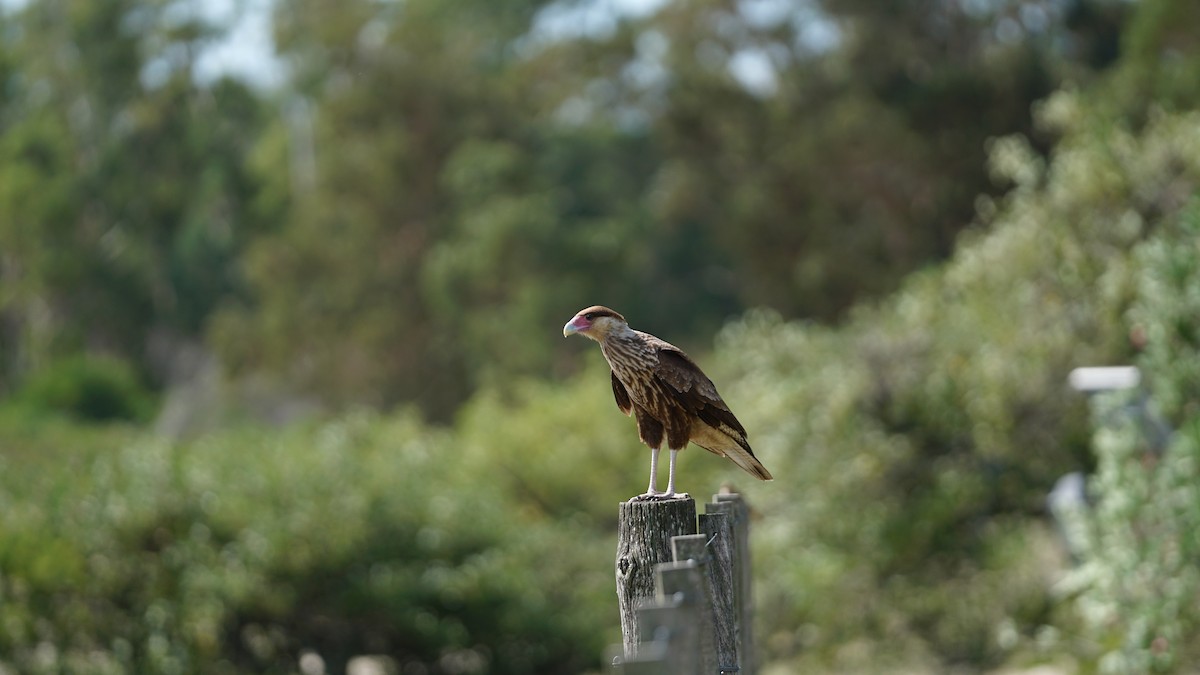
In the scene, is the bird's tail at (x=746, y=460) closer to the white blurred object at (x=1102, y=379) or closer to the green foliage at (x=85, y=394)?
the white blurred object at (x=1102, y=379)

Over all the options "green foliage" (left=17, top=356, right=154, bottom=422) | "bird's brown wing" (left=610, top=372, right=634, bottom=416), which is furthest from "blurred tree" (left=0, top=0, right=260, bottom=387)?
"bird's brown wing" (left=610, top=372, right=634, bottom=416)

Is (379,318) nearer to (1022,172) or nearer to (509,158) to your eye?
(509,158)

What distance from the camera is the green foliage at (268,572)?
33.8ft

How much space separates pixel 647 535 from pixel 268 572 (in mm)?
6658

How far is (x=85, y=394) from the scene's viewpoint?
29812mm

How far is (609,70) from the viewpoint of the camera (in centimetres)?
3341

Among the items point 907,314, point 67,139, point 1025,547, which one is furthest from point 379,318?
point 1025,547

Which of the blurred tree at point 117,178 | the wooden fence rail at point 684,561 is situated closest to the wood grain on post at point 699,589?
the wooden fence rail at point 684,561

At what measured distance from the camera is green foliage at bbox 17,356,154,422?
2906 centimetres

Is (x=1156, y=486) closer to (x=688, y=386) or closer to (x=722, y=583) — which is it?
(x=722, y=583)

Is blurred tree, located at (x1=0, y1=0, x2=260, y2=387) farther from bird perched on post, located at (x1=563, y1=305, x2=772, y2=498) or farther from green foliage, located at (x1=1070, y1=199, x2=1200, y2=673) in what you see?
bird perched on post, located at (x1=563, y1=305, x2=772, y2=498)

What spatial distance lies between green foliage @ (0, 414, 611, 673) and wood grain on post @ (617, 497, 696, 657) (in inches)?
251

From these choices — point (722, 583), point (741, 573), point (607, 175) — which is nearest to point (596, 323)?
point (722, 583)

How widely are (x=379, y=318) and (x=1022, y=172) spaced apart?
61.8 feet
